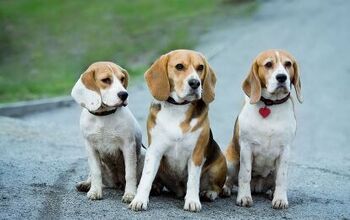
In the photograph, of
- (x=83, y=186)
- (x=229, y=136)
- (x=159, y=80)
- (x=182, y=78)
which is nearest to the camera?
(x=182, y=78)

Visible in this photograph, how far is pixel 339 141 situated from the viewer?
47.6 ft

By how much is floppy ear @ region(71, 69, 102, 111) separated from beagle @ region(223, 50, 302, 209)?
5.11 feet

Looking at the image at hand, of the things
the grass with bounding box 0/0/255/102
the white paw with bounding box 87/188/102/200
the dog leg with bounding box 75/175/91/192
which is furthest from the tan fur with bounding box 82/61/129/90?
the grass with bounding box 0/0/255/102

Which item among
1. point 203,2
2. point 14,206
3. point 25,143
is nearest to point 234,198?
point 14,206

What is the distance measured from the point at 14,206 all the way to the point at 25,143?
5.09m

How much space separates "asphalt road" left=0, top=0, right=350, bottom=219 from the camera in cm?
735

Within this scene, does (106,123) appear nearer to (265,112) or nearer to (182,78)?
(182,78)

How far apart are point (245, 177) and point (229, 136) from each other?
6.75 meters

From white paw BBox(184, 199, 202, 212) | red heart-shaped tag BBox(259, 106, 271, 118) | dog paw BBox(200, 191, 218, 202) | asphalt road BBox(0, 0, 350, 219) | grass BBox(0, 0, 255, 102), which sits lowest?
grass BBox(0, 0, 255, 102)

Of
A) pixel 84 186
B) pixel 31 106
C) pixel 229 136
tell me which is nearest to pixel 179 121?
pixel 84 186

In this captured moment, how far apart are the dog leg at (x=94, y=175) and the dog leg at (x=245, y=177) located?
4.81 ft

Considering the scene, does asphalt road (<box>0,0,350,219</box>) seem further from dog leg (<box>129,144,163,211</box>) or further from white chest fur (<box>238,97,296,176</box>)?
white chest fur (<box>238,97,296,176</box>)

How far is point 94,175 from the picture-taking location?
747 cm

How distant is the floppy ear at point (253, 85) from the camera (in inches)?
295
